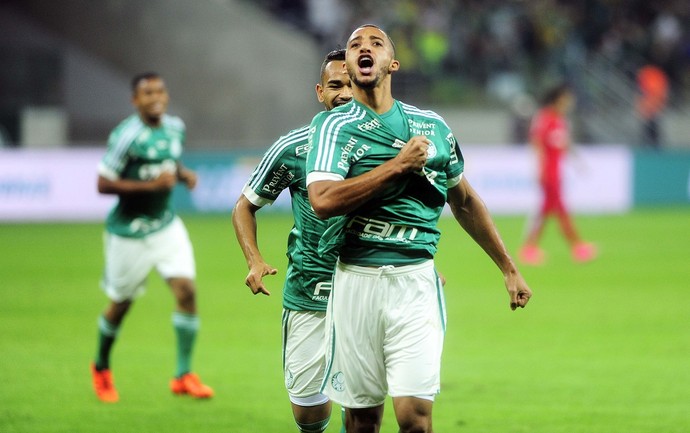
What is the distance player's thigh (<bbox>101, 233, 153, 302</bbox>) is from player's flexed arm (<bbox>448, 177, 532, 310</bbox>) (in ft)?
12.4

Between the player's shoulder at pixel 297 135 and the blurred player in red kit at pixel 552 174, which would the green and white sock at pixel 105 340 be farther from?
the blurred player in red kit at pixel 552 174

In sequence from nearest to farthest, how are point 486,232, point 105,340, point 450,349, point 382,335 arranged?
1. point 382,335
2. point 486,232
3. point 105,340
4. point 450,349

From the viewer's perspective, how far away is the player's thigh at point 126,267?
8852mm

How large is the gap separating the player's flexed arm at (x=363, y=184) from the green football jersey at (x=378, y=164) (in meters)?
0.08

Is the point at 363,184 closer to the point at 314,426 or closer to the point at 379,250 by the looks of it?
the point at 379,250

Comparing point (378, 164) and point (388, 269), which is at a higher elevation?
A: point (378, 164)

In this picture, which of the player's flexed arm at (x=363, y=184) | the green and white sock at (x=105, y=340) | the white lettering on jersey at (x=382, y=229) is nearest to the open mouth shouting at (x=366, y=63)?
the player's flexed arm at (x=363, y=184)

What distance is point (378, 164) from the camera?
5273mm

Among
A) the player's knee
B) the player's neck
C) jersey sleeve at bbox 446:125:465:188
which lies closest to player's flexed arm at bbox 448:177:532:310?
jersey sleeve at bbox 446:125:465:188

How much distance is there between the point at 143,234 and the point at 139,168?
0.52 m

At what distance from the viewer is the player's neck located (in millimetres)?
5336

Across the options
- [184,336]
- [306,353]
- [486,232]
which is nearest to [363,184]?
[486,232]

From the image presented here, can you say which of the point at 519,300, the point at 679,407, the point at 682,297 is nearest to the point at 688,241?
the point at 682,297

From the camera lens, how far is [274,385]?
9.22 m
